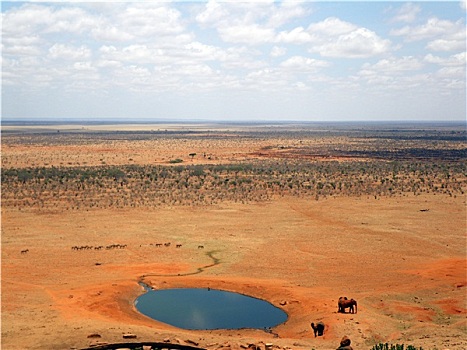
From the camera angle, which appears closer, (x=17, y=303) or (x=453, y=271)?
(x=17, y=303)

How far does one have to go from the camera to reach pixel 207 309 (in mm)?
18219

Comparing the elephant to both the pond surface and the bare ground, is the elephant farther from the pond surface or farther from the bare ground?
the pond surface

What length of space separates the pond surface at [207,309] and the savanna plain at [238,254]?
0.49 meters

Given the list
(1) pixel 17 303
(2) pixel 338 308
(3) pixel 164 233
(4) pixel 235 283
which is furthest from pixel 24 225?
(2) pixel 338 308

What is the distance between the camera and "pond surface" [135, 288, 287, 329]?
17.1 m

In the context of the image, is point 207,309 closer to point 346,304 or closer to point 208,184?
point 346,304

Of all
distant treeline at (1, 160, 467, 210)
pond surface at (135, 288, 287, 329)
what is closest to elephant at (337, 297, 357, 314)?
pond surface at (135, 288, 287, 329)

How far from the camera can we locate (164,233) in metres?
30.1

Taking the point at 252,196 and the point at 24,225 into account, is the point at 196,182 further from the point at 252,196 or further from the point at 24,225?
the point at 24,225

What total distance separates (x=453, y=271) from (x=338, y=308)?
7.76 m

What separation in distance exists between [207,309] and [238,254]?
760 centimetres

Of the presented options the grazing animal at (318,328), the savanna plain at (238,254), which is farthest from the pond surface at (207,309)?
the grazing animal at (318,328)

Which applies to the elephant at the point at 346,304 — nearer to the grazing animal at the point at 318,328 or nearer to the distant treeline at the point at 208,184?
the grazing animal at the point at 318,328

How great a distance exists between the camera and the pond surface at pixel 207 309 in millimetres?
17078
